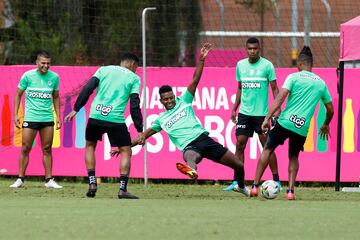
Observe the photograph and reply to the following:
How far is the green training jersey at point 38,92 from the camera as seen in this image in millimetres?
16859

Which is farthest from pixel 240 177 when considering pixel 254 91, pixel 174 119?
pixel 254 91

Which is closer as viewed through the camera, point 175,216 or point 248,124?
point 175,216

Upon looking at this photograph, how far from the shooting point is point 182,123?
1452 cm

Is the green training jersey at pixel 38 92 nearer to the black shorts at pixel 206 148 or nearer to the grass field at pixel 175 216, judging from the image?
the grass field at pixel 175 216

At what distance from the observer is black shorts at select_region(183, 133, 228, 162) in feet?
47.5

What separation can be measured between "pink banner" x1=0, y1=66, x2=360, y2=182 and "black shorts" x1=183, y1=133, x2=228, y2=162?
3.90 m

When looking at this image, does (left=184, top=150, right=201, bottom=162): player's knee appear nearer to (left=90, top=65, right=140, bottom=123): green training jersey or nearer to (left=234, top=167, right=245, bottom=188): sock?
(left=234, top=167, right=245, bottom=188): sock

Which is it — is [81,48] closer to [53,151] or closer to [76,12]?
[76,12]

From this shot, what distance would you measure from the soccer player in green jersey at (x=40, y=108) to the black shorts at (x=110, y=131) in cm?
232

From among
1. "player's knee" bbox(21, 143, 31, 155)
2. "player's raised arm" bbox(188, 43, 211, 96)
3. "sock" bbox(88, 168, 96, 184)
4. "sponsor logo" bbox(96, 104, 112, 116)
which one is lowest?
"sock" bbox(88, 168, 96, 184)

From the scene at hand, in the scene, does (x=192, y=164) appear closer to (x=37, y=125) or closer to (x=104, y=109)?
(x=104, y=109)

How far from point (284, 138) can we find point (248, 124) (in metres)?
1.78

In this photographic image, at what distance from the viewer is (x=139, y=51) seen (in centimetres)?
2441

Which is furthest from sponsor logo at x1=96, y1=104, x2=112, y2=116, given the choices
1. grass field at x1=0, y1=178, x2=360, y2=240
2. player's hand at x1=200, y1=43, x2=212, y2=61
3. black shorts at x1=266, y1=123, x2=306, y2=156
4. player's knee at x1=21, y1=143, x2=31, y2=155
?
player's knee at x1=21, y1=143, x2=31, y2=155
